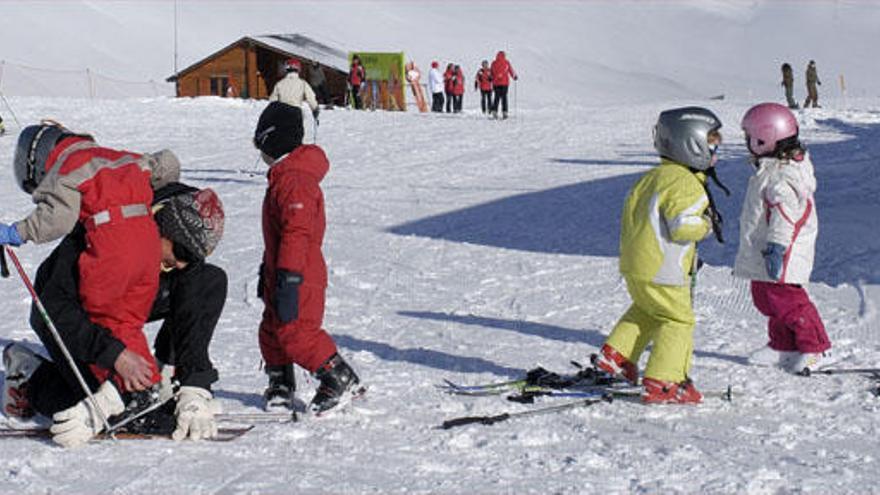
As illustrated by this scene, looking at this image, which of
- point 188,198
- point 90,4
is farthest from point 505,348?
point 90,4

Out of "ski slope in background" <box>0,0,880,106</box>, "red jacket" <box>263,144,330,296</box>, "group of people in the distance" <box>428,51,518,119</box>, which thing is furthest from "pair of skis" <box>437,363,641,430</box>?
"ski slope in background" <box>0,0,880,106</box>

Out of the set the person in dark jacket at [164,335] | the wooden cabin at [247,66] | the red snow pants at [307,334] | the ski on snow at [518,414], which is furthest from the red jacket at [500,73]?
the person in dark jacket at [164,335]

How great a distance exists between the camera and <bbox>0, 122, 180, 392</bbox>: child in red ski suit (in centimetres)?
491

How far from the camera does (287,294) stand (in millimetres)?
5434

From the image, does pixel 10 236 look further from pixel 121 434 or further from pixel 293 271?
pixel 293 271

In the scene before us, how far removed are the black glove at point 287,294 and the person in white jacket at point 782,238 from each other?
254cm

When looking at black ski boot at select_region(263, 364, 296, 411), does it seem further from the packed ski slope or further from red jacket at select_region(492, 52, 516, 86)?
red jacket at select_region(492, 52, 516, 86)

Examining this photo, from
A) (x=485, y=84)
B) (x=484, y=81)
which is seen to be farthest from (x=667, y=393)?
(x=485, y=84)

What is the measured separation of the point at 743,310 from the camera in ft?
27.4

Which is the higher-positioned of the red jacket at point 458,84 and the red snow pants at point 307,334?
the red jacket at point 458,84

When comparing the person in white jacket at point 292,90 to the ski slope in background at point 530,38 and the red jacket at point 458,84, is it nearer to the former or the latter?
the red jacket at point 458,84

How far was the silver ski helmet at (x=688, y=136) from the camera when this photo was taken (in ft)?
19.3

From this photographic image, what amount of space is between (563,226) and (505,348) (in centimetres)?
553

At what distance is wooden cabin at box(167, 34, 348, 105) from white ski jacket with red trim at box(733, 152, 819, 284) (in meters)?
38.7
